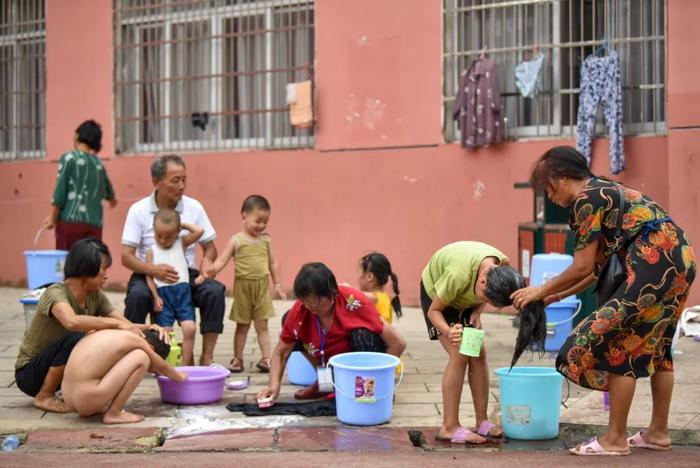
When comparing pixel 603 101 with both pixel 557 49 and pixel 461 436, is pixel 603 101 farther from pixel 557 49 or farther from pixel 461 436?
pixel 461 436

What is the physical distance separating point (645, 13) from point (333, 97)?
10.6ft

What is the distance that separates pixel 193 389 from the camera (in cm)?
601

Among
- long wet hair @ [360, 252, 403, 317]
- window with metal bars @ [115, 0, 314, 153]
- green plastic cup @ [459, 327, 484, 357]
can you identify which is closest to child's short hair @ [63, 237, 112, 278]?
long wet hair @ [360, 252, 403, 317]

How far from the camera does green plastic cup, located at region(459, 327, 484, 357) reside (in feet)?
16.2

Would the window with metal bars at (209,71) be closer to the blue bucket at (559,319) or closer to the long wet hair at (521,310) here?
the blue bucket at (559,319)

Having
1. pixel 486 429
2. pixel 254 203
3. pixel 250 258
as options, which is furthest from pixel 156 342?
pixel 486 429

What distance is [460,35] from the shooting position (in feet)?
33.4

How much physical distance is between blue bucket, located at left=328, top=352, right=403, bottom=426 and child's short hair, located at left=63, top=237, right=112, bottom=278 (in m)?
1.47

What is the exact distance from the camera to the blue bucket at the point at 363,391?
17.9 ft

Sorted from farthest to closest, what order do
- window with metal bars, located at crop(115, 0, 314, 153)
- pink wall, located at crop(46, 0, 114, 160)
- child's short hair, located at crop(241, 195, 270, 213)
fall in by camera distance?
pink wall, located at crop(46, 0, 114, 160)
window with metal bars, located at crop(115, 0, 314, 153)
child's short hair, located at crop(241, 195, 270, 213)

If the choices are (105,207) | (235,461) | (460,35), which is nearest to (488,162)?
(460,35)

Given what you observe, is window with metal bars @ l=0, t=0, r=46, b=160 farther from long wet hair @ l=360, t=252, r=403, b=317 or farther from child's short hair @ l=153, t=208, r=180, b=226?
long wet hair @ l=360, t=252, r=403, b=317

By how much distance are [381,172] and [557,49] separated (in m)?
2.16

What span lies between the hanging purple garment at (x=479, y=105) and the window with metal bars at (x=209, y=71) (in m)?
1.83
